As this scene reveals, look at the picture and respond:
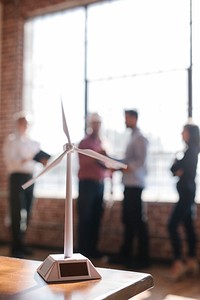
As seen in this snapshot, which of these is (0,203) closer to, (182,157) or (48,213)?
(48,213)

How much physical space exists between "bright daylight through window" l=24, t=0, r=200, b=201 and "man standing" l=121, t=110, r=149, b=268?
45 centimetres

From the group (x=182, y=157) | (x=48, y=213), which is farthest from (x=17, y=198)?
(x=182, y=157)

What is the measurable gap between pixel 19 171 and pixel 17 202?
1.06ft

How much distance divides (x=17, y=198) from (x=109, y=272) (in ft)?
10.5

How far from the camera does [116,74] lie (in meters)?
5.02

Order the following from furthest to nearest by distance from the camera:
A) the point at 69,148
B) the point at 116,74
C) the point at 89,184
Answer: the point at 116,74, the point at 89,184, the point at 69,148

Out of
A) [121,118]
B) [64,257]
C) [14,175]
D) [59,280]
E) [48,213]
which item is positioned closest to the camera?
[59,280]

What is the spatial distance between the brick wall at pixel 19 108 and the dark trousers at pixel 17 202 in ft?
2.05

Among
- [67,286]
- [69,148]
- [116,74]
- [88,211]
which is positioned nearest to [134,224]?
[88,211]

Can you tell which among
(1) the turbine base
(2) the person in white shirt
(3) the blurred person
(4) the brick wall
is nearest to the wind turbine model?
(1) the turbine base

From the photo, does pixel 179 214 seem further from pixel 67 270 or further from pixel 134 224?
pixel 67 270

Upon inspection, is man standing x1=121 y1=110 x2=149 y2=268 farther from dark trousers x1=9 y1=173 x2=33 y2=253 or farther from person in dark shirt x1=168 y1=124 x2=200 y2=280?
dark trousers x1=9 y1=173 x2=33 y2=253

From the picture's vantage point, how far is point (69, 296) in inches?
47.5

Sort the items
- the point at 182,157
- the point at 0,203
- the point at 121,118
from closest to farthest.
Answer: the point at 182,157 → the point at 121,118 → the point at 0,203
